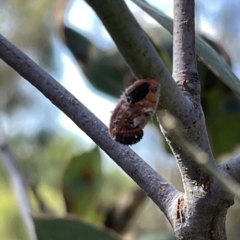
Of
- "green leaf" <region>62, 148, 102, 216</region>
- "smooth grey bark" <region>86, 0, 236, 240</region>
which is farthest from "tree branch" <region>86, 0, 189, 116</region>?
"green leaf" <region>62, 148, 102, 216</region>

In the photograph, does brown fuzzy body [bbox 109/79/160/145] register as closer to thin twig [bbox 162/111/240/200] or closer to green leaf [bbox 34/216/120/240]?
thin twig [bbox 162/111/240/200]

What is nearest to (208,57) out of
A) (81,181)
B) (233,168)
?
(233,168)

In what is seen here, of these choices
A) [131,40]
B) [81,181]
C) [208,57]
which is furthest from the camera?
[81,181]

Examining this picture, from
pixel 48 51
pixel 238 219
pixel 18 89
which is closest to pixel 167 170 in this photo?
pixel 238 219

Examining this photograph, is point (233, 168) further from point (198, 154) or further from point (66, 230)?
point (66, 230)

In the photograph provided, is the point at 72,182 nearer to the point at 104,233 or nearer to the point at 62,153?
the point at 104,233

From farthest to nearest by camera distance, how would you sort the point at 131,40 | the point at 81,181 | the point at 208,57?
1. the point at 81,181
2. the point at 208,57
3. the point at 131,40
